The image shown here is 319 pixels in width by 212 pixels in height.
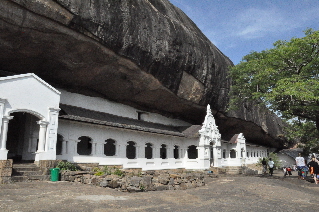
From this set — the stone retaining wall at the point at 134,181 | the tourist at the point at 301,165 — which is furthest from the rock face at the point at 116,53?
the tourist at the point at 301,165

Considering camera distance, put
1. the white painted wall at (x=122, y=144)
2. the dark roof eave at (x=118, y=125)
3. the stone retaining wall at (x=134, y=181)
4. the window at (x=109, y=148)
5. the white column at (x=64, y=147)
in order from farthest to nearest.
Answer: the window at (x=109, y=148) < the white painted wall at (x=122, y=144) < the white column at (x=64, y=147) < the dark roof eave at (x=118, y=125) < the stone retaining wall at (x=134, y=181)

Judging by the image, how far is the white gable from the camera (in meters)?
12.8

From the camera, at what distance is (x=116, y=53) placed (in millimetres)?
16406

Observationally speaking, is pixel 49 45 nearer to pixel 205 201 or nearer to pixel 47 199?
pixel 47 199

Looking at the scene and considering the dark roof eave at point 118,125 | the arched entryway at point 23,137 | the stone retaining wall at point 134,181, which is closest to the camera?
the stone retaining wall at point 134,181

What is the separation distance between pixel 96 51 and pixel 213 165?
54.9 ft

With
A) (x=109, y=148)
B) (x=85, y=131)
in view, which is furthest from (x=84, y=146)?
(x=109, y=148)

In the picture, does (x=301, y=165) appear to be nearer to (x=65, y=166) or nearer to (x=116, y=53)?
(x=116, y=53)

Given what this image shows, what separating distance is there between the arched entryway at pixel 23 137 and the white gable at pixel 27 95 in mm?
1676

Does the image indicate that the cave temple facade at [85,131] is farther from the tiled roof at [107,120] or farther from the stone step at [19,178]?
the stone step at [19,178]

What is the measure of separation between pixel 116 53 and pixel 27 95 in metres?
5.69

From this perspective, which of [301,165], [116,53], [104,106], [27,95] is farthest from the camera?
[104,106]

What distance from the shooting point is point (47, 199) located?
820 centimetres

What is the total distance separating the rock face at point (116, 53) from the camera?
1360cm
